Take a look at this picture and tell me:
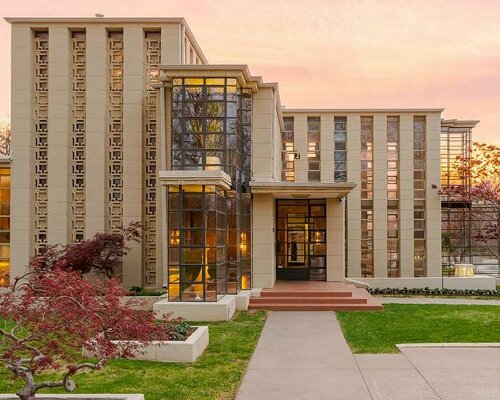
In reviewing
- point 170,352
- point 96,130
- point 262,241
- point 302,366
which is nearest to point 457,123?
point 262,241

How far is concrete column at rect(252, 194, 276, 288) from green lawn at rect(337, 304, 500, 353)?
3443 mm

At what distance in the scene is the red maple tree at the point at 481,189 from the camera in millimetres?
24016

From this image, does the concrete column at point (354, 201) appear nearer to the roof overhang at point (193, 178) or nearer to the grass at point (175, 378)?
the roof overhang at point (193, 178)

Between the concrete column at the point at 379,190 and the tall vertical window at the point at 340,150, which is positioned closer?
the concrete column at the point at 379,190

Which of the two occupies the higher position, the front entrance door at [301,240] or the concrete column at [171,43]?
the concrete column at [171,43]

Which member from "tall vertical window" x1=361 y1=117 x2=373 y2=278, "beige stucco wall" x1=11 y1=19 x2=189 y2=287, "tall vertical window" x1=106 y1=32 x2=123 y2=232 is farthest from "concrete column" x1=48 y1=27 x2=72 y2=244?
"tall vertical window" x1=361 y1=117 x2=373 y2=278

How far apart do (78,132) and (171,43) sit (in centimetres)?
452

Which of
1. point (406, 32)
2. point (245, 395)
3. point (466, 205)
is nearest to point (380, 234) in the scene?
point (466, 205)

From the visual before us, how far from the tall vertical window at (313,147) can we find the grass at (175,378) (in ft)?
52.7

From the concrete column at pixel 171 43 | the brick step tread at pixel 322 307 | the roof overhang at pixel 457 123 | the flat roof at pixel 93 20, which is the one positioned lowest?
the brick step tread at pixel 322 307

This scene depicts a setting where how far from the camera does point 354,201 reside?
2555 cm

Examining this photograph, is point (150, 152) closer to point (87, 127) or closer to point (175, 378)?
point (87, 127)

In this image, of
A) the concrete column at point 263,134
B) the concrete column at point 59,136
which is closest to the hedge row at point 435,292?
the concrete column at point 263,134

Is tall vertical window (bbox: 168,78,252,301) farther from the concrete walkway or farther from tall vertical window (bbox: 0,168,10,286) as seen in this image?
tall vertical window (bbox: 0,168,10,286)
